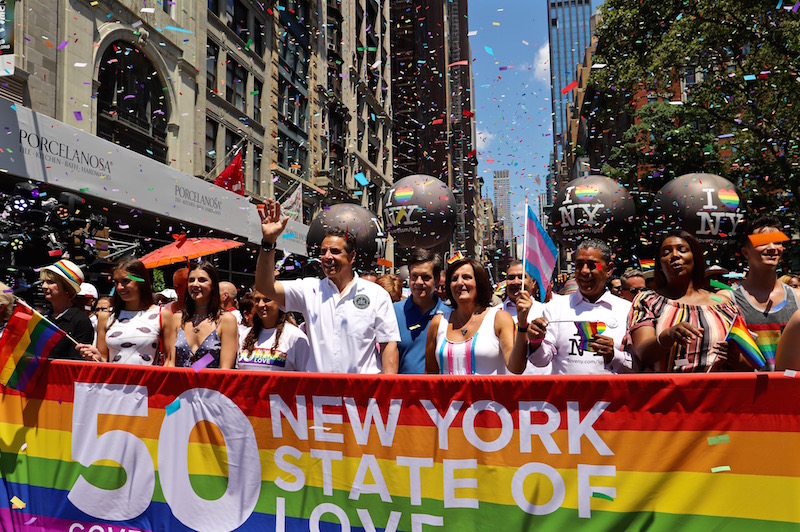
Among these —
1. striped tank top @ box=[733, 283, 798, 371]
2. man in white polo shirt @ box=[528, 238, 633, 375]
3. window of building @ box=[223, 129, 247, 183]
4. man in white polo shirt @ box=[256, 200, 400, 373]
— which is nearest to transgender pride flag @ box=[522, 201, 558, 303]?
man in white polo shirt @ box=[528, 238, 633, 375]

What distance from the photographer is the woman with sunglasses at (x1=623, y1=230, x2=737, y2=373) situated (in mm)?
2977

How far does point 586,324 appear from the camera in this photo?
358 centimetres

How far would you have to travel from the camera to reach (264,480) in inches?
121

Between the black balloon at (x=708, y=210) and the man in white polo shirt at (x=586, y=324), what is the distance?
274 inches

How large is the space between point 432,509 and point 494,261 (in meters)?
143

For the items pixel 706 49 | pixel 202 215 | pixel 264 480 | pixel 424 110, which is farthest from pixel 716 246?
pixel 424 110

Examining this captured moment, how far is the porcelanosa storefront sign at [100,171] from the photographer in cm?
976

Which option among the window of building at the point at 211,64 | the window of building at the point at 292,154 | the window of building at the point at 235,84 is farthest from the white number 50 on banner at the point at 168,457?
the window of building at the point at 292,154

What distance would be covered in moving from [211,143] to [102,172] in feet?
29.7

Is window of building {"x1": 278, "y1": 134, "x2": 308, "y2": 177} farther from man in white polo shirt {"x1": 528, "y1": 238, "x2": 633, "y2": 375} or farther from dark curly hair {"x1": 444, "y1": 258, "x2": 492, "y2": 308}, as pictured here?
man in white polo shirt {"x1": 528, "y1": 238, "x2": 633, "y2": 375}

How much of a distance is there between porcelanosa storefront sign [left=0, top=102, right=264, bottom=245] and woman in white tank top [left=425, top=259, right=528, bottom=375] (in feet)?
28.0

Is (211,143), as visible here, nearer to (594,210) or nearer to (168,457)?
(594,210)

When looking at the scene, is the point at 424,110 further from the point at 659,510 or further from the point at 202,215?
the point at 659,510

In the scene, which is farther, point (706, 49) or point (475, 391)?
point (706, 49)
